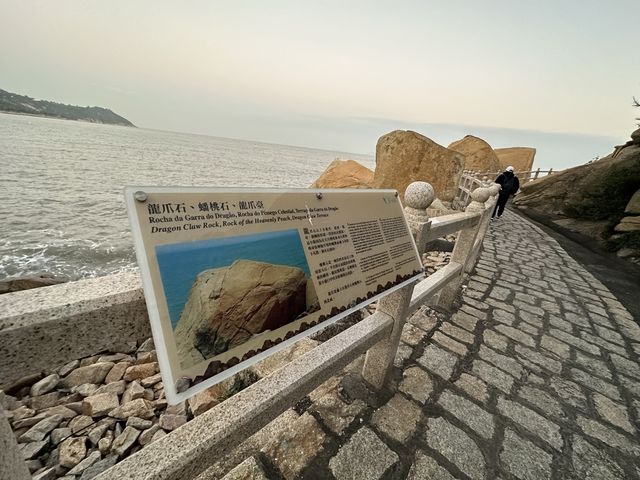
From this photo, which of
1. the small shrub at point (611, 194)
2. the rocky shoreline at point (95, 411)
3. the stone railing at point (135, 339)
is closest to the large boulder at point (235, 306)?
the stone railing at point (135, 339)

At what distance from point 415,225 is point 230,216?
1506 mm

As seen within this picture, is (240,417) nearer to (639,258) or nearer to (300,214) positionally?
(300,214)

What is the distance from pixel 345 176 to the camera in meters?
18.8

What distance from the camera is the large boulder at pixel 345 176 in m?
18.2

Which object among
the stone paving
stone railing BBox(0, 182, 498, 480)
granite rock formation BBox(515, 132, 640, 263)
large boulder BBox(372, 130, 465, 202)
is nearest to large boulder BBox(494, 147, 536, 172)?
granite rock formation BBox(515, 132, 640, 263)

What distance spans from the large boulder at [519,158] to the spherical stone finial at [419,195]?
3190 cm

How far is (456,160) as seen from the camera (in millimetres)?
10328

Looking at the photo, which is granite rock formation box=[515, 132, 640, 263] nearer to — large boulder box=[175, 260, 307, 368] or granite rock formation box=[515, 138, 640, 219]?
granite rock formation box=[515, 138, 640, 219]

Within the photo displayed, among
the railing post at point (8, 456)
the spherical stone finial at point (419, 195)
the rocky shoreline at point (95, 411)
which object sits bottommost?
the rocky shoreline at point (95, 411)

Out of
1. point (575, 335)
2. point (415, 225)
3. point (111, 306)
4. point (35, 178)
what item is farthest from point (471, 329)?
point (35, 178)

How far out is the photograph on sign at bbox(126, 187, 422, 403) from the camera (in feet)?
2.65

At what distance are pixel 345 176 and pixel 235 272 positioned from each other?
18.6 meters

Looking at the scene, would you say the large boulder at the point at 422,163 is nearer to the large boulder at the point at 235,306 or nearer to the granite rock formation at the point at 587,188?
the granite rock formation at the point at 587,188

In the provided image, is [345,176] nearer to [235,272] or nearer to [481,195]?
[481,195]
